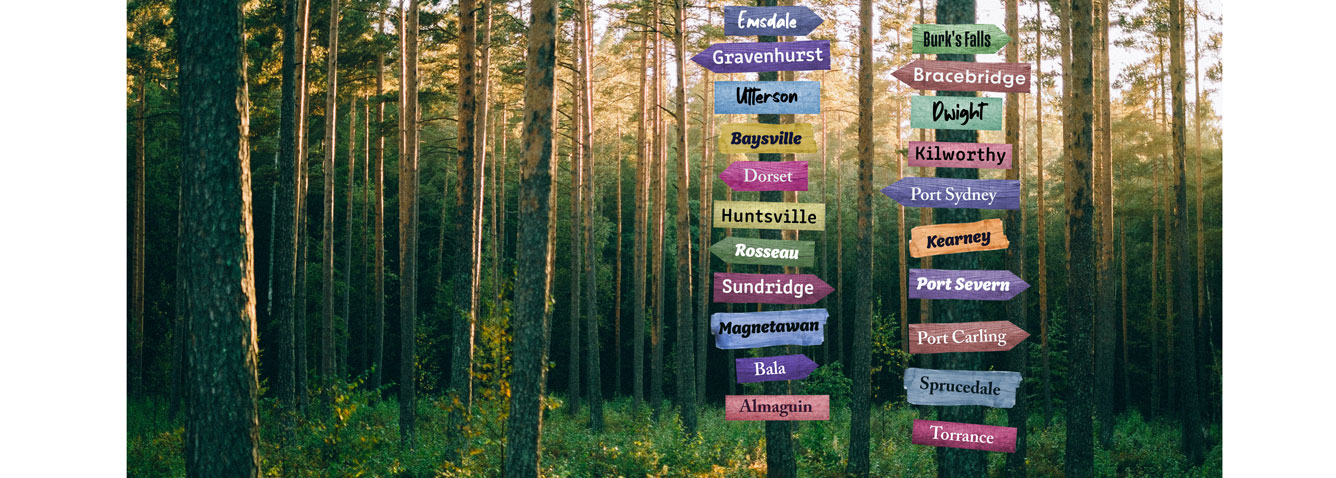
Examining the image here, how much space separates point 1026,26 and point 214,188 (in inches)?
702

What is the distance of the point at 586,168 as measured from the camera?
731 inches

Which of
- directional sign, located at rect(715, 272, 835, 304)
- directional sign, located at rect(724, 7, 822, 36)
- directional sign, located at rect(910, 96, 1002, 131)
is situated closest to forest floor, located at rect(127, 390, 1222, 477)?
directional sign, located at rect(715, 272, 835, 304)

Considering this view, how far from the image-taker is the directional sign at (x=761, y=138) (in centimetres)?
766

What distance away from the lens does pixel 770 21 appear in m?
7.59

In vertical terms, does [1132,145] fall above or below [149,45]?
below

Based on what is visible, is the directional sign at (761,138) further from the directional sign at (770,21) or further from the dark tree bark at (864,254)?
the dark tree bark at (864,254)

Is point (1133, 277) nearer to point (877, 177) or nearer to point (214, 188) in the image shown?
point (877, 177)

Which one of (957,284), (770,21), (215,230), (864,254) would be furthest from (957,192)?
(864,254)

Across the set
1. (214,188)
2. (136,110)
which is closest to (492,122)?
(136,110)

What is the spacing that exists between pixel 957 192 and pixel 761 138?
5.71ft

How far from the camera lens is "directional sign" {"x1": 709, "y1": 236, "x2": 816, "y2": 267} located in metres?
7.56

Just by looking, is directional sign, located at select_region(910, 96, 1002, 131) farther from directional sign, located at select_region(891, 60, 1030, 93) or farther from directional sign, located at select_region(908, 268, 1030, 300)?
directional sign, located at select_region(908, 268, 1030, 300)

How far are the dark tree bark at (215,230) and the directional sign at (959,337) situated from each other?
5.36 metres

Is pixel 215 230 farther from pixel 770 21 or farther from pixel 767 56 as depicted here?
pixel 770 21
